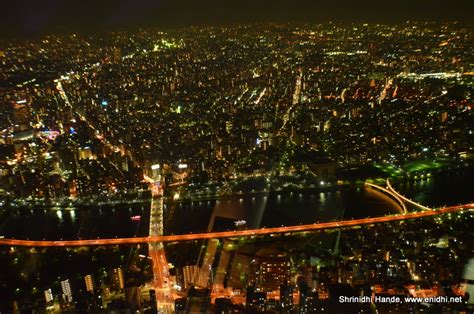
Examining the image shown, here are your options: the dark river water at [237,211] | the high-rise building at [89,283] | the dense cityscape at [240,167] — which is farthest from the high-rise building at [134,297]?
the dark river water at [237,211]

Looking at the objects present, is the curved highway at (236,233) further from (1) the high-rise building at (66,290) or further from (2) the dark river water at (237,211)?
(1) the high-rise building at (66,290)

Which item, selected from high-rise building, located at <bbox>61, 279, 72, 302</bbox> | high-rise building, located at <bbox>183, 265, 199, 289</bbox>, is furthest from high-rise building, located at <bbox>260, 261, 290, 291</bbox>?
high-rise building, located at <bbox>61, 279, 72, 302</bbox>

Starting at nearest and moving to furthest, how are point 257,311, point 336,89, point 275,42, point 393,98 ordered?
point 257,311 → point 393,98 → point 336,89 → point 275,42

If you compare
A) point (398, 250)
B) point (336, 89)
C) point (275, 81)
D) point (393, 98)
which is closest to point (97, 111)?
point (275, 81)

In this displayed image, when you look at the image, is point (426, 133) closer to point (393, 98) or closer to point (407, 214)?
point (393, 98)

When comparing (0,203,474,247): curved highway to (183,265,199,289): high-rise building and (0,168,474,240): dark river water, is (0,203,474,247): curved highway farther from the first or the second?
(183,265,199,289): high-rise building

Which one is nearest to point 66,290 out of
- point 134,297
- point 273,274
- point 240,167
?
point 134,297
